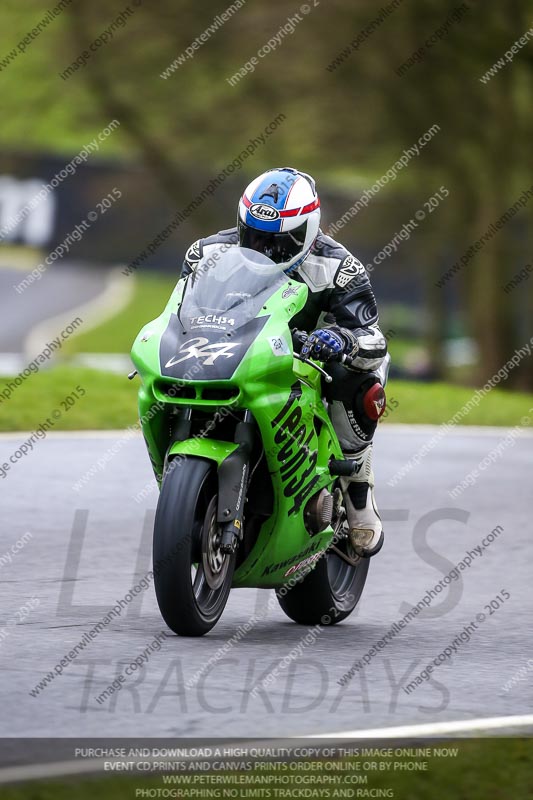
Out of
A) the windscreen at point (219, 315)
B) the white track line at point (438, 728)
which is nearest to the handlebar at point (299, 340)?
the windscreen at point (219, 315)

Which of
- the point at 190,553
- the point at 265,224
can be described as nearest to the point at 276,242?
the point at 265,224

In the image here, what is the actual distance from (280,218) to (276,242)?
11cm

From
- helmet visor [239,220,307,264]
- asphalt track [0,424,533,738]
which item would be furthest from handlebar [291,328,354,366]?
asphalt track [0,424,533,738]

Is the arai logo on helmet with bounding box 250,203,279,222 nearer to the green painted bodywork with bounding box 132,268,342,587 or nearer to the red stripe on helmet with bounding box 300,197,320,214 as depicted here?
the red stripe on helmet with bounding box 300,197,320,214

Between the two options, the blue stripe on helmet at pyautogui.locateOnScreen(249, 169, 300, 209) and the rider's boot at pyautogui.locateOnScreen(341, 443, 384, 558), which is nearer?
the blue stripe on helmet at pyautogui.locateOnScreen(249, 169, 300, 209)

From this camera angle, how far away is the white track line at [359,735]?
4.25m

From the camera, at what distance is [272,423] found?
239 inches

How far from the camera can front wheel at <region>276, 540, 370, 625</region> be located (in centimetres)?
693

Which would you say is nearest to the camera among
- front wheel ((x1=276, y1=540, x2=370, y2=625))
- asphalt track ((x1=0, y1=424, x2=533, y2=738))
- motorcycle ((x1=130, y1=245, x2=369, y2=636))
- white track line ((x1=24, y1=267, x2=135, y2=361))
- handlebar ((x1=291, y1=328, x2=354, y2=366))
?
asphalt track ((x1=0, y1=424, x2=533, y2=738))

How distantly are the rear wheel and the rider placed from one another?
0.17 metres

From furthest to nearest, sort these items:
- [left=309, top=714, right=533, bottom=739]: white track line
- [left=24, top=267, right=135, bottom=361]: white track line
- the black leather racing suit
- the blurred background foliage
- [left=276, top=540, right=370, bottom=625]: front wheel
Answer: [left=24, top=267, right=135, bottom=361]: white track line < the blurred background foliage < [left=276, top=540, right=370, bottom=625]: front wheel < the black leather racing suit < [left=309, top=714, right=533, bottom=739]: white track line

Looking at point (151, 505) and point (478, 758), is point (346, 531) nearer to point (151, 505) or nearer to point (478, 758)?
point (478, 758)

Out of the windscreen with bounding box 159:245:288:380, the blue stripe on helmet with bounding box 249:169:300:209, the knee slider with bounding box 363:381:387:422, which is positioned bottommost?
the knee slider with bounding box 363:381:387:422

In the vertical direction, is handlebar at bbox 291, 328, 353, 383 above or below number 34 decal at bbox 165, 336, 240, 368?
above
